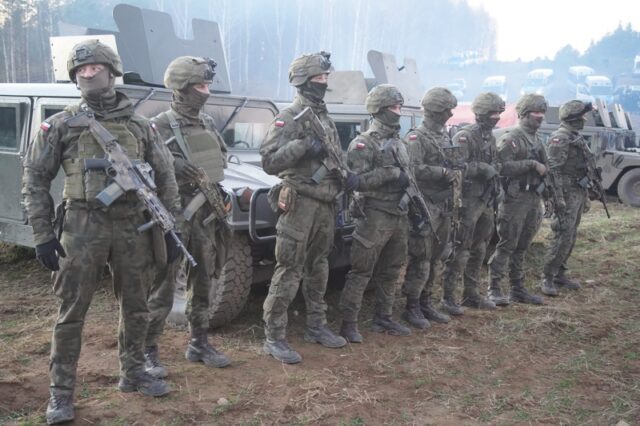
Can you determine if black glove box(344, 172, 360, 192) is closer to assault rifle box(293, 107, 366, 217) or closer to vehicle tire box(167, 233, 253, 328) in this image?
assault rifle box(293, 107, 366, 217)

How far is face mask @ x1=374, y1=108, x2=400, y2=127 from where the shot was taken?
175 inches

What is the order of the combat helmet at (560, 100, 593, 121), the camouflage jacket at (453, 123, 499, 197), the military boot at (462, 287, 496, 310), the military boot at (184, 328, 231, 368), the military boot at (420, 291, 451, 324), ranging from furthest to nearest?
the combat helmet at (560, 100, 593, 121) < the military boot at (462, 287, 496, 310) < the camouflage jacket at (453, 123, 499, 197) < the military boot at (420, 291, 451, 324) < the military boot at (184, 328, 231, 368)

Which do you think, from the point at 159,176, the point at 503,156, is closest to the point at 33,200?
the point at 159,176

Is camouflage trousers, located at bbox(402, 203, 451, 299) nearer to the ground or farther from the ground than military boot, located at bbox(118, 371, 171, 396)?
farther from the ground

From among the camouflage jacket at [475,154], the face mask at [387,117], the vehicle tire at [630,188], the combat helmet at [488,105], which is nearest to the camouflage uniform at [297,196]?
the face mask at [387,117]

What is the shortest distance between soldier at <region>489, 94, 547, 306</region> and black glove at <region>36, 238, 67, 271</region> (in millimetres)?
3918

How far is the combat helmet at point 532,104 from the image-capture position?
5.63 metres

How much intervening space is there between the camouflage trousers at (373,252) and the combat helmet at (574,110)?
2.60 metres

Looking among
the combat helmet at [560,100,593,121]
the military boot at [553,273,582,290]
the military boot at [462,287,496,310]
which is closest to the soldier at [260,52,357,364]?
the military boot at [462,287,496,310]

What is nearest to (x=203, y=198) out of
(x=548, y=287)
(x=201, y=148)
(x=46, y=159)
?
(x=201, y=148)

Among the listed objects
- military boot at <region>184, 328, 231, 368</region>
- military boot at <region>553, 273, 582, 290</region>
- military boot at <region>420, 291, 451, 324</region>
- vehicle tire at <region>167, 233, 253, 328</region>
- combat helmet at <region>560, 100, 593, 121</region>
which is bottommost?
military boot at <region>553, 273, 582, 290</region>

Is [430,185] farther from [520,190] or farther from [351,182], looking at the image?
[520,190]

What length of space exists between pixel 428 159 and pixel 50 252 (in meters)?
2.95

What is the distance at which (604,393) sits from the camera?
144 inches
